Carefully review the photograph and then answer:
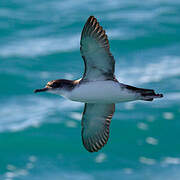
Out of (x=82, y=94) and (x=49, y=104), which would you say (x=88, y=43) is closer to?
(x=82, y=94)

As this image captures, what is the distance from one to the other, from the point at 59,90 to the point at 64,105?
39.1 ft

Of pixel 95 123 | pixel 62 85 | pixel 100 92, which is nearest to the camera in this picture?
pixel 100 92

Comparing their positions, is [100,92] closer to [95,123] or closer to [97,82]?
[97,82]

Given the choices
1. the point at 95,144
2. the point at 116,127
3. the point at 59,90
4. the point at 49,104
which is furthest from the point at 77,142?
the point at 59,90

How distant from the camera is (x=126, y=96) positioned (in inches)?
419

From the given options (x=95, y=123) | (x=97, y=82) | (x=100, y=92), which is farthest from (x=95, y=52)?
(x=95, y=123)

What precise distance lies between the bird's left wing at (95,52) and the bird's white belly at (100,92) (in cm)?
18

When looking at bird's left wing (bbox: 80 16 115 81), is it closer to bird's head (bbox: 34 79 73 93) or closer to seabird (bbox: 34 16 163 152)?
seabird (bbox: 34 16 163 152)

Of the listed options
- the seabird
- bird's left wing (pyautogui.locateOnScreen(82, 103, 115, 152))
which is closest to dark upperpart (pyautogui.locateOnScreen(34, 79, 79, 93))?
the seabird

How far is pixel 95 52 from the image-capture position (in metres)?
10.6

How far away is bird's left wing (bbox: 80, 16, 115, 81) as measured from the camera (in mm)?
10352

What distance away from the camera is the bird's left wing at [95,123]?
39.8ft

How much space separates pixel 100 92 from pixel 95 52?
84cm

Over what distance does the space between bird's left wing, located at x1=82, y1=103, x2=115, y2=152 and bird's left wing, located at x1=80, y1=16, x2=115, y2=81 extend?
1.30 m
